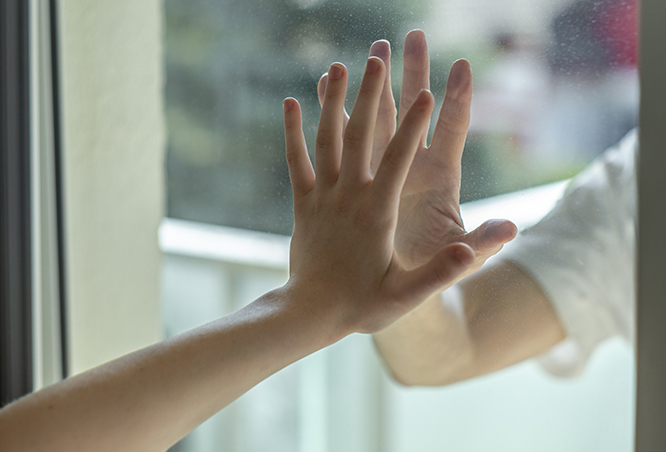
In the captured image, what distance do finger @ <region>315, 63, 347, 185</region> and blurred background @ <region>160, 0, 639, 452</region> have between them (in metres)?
A: 0.13

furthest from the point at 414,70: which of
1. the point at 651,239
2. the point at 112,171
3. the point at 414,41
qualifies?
the point at 112,171

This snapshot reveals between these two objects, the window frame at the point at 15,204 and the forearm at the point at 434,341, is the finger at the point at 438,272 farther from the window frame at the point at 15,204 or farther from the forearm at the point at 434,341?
the window frame at the point at 15,204

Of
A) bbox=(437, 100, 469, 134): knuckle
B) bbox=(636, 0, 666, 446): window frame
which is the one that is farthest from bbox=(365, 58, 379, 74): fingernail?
bbox=(636, 0, 666, 446): window frame

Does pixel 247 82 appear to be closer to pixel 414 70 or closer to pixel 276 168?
pixel 276 168

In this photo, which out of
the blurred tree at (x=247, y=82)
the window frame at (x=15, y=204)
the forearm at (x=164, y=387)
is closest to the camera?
the forearm at (x=164, y=387)

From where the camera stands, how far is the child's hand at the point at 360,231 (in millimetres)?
381

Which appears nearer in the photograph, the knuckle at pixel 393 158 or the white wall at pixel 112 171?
the knuckle at pixel 393 158

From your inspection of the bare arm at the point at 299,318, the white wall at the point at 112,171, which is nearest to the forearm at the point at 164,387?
the bare arm at the point at 299,318

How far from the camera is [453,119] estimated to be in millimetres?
468

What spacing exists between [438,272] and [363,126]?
4.8 inches

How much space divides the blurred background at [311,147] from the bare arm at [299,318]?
0.14 m

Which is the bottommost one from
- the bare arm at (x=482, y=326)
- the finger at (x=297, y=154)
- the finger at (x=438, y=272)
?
the bare arm at (x=482, y=326)

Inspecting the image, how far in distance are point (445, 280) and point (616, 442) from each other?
0.23 meters

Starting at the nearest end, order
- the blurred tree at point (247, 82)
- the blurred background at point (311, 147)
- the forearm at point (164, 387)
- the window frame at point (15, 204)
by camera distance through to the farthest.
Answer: the forearm at point (164, 387)
the blurred background at point (311, 147)
the blurred tree at point (247, 82)
the window frame at point (15, 204)
